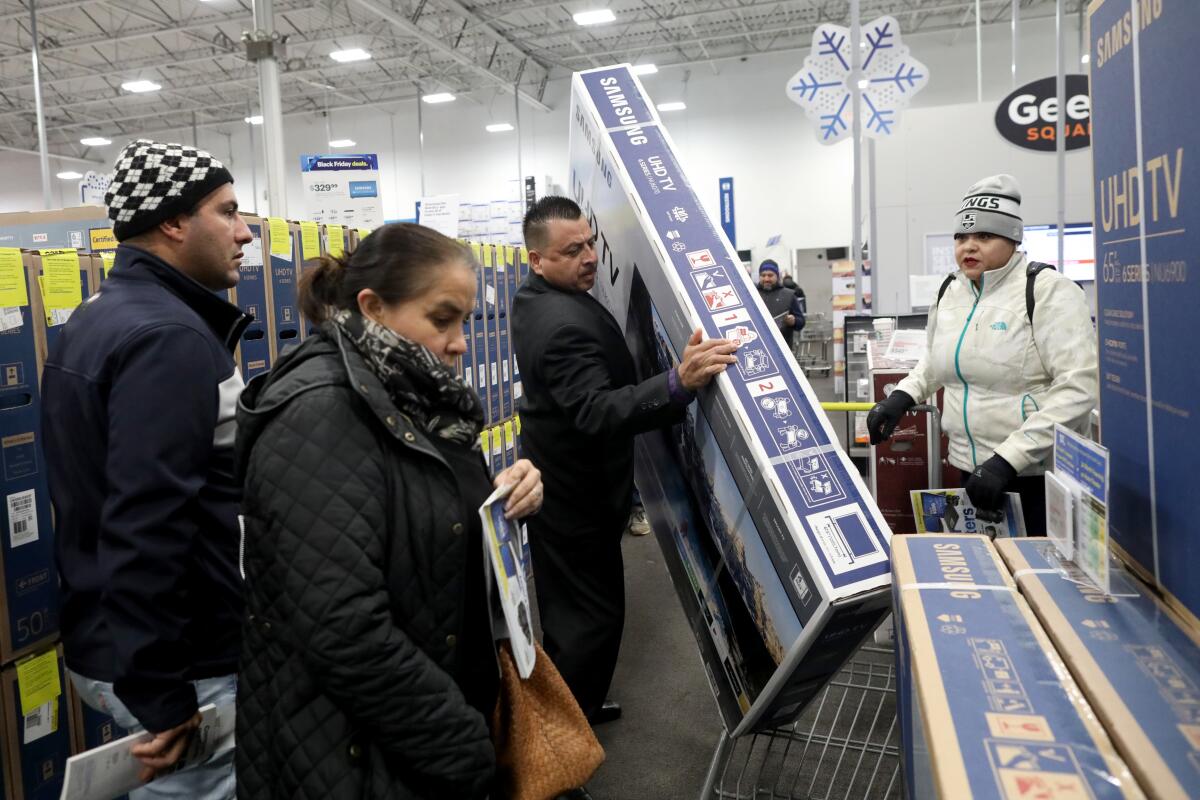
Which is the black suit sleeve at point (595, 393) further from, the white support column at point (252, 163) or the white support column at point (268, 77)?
the white support column at point (252, 163)

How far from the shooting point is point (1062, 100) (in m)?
4.77

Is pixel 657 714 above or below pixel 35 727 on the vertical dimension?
below

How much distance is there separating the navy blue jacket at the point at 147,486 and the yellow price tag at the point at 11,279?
47 centimetres

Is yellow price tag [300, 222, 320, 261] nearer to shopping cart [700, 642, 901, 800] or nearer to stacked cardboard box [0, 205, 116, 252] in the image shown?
stacked cardboard box [0, 205, 116, 252]

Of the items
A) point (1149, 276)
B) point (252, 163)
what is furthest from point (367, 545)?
point (252, 163)

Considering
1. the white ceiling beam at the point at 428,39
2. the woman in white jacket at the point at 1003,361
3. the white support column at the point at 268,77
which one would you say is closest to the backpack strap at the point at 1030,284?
the woman in white jacket at the point at 1003,361

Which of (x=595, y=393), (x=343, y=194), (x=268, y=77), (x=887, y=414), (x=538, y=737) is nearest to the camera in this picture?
(x=538, y=737)

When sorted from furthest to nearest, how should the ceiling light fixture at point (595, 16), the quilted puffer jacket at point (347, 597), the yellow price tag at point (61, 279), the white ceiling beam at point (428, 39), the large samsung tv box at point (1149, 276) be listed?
the ceiling light fixture at point (595, 16) < the white ceiling beam at point (428, 39) < the yellow price tag at point (61, 279) < the quilted puffer jacket at point (347, 597) < the large samsung tv box at point (1149, 276)

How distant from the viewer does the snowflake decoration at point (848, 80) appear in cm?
578

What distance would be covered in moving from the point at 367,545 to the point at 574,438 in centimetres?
132

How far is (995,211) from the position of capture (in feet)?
7.73

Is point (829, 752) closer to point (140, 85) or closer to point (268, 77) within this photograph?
point (268, 77)

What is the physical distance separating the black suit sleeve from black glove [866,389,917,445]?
0.84 metres

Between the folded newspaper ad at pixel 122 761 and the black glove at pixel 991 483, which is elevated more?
the black glove at pixel 991 483
